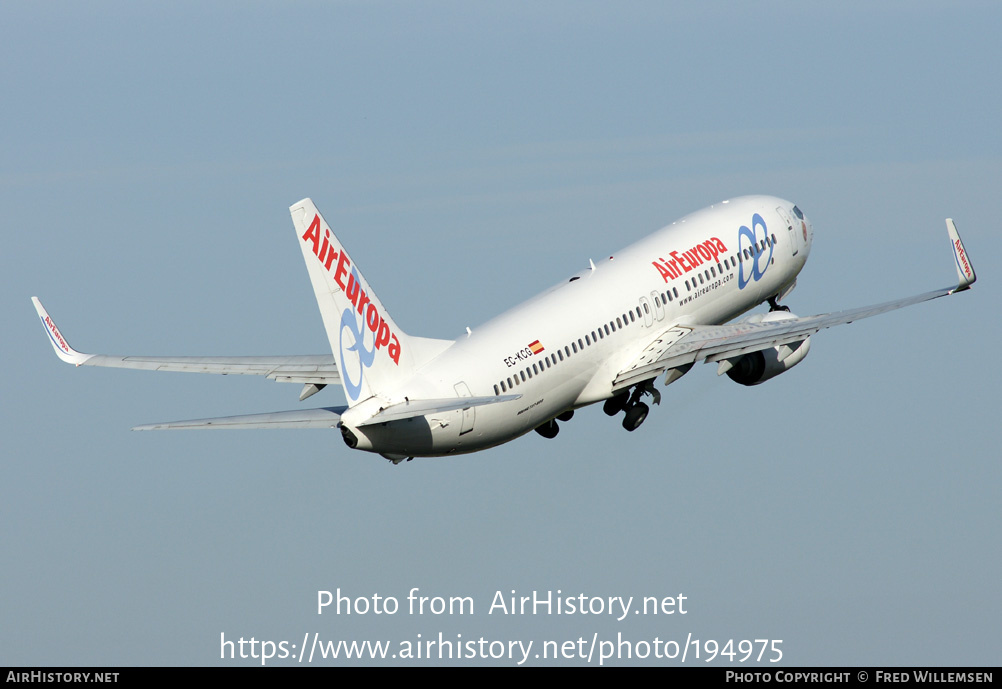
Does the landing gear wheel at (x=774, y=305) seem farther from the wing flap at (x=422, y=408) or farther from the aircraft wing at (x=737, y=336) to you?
the wing flap at (x=422, y=408)

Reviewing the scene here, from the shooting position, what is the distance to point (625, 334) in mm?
60875

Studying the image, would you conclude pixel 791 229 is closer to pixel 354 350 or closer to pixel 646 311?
pixel 646 311

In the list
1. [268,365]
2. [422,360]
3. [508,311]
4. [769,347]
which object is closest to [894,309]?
[769,347]

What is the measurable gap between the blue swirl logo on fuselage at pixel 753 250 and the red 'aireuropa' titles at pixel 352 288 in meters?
19.9

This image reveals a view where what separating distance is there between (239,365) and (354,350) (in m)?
10.5

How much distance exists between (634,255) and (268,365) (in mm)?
14139

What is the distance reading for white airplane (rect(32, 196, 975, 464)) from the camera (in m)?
50.1

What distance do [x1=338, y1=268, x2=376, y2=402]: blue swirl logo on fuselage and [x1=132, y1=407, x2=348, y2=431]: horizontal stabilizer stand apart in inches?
39.0

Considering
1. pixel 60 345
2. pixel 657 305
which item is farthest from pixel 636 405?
pixel 60 345

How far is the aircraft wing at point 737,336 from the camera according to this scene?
58719 millimetres

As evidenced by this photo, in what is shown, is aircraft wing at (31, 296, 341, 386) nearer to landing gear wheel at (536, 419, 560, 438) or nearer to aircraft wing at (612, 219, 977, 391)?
landing gear wheel at (536, 419, 560, 438)

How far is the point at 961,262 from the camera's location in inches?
2317

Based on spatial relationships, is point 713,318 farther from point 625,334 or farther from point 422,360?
point 422,360

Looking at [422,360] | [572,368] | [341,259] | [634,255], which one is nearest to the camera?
[341,259]
